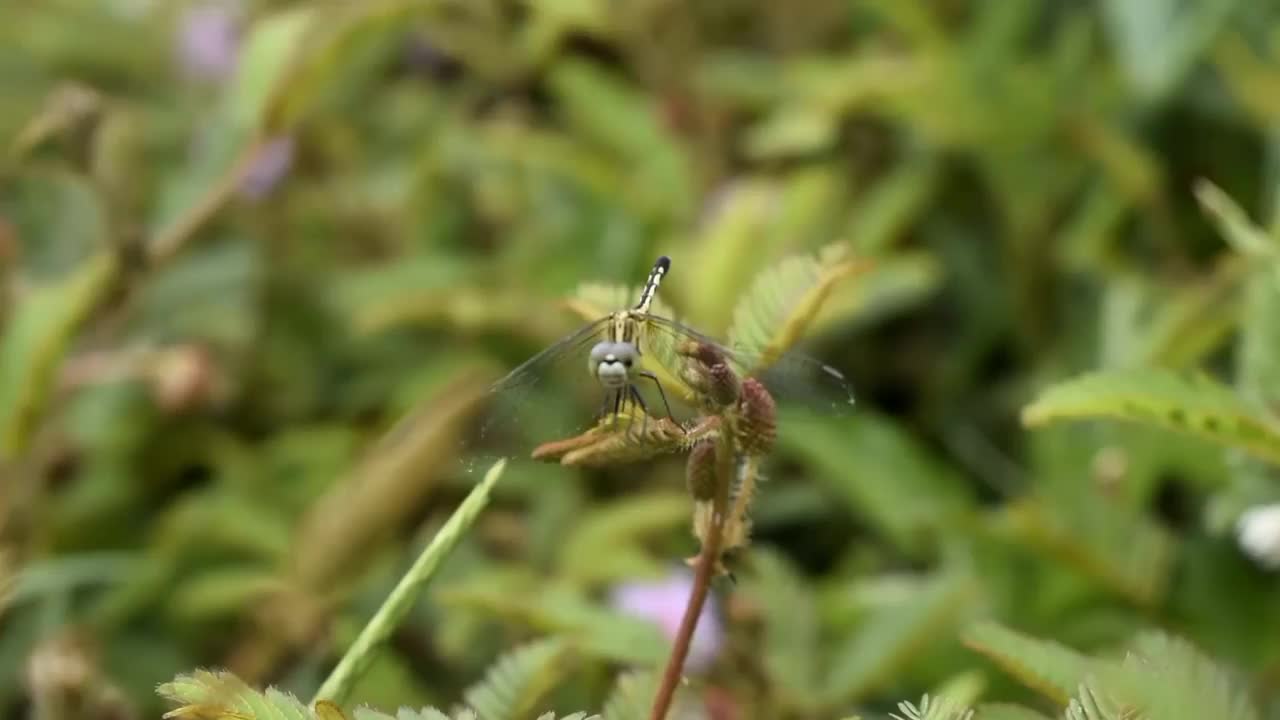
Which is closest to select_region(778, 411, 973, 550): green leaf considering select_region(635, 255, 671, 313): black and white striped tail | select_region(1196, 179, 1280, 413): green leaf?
select_region(1196, 179, 1280, 413): green leaf

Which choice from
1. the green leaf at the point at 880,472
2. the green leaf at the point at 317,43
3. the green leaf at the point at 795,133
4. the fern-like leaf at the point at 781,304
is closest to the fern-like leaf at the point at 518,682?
the fern-like leaf at the point at 781,304

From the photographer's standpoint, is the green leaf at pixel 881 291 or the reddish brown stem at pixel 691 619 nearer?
the reddish brown stem at pixel 691 619

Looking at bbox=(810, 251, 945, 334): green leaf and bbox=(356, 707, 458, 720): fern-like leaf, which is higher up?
bbox=(810, 251, 945, 334): green leaf

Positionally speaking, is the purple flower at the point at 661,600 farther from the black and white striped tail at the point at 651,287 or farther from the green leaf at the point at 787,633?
the black and white striped tail at the point at 651,287

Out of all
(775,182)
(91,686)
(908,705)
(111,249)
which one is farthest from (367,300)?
(908,705)

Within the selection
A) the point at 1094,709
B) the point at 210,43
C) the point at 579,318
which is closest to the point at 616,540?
the point at 579,318

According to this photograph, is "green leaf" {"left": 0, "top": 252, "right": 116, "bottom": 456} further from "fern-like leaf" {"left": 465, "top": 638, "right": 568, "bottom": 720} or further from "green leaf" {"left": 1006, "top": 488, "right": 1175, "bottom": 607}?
"green leaf" {"left": 1006, "top": 488, "right": 1175, "bottom": 607}
